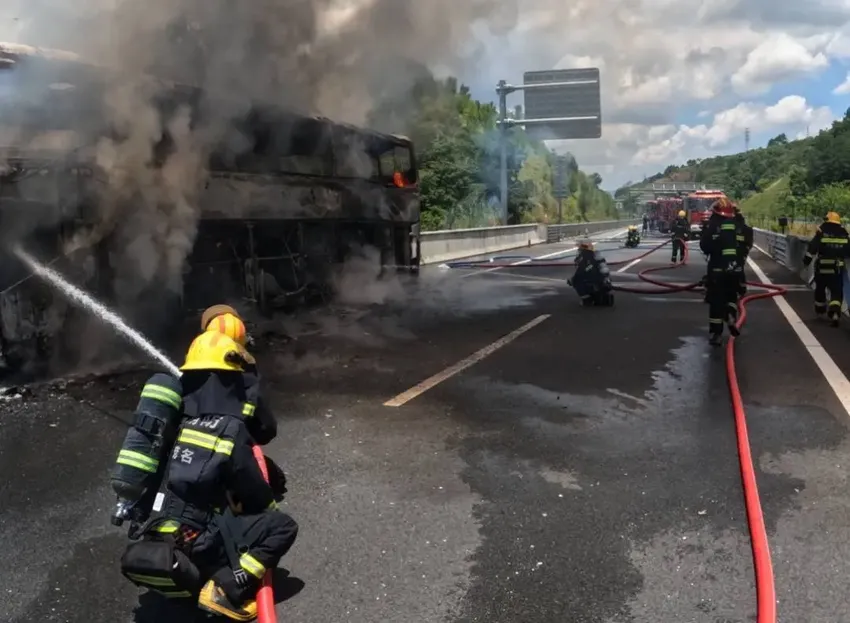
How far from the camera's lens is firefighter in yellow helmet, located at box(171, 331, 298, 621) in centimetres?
285

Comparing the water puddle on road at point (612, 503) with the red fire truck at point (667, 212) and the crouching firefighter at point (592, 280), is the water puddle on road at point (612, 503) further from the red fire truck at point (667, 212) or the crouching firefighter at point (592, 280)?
the red fire truck at point (667, 212)

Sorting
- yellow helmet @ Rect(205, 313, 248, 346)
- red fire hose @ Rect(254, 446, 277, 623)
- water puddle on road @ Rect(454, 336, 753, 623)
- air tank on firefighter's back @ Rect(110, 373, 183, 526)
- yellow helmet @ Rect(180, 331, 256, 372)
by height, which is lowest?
water puddle on road @ Rect(454, 336, 753, 623)

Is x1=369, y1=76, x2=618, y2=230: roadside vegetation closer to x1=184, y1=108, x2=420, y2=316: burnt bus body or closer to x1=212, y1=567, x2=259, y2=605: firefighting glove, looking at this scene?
x1=184, y1=108, x2=420, y2=316: burnt bus body

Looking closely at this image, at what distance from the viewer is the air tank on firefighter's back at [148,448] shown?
9.16 feet

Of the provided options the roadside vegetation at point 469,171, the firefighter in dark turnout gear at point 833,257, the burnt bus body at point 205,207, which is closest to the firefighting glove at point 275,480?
the burnt bus body at point 205,207

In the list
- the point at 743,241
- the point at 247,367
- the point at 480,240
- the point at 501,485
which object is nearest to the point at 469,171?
the point at 480,240

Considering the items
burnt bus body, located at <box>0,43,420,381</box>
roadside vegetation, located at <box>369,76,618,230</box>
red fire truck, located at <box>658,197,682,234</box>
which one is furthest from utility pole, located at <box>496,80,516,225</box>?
burnt bus body, located at <box>0,43,420,381</box>

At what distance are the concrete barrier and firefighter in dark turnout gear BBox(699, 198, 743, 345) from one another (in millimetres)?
13541

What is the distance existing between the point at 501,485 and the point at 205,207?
17.2ft

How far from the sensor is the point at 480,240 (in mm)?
27156

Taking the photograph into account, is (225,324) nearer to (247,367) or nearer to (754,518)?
(247,367)

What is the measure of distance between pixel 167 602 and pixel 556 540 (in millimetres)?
1647

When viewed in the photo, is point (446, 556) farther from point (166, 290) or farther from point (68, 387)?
point (166, 290)

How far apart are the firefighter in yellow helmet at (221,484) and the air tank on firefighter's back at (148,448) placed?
2.2 inches
